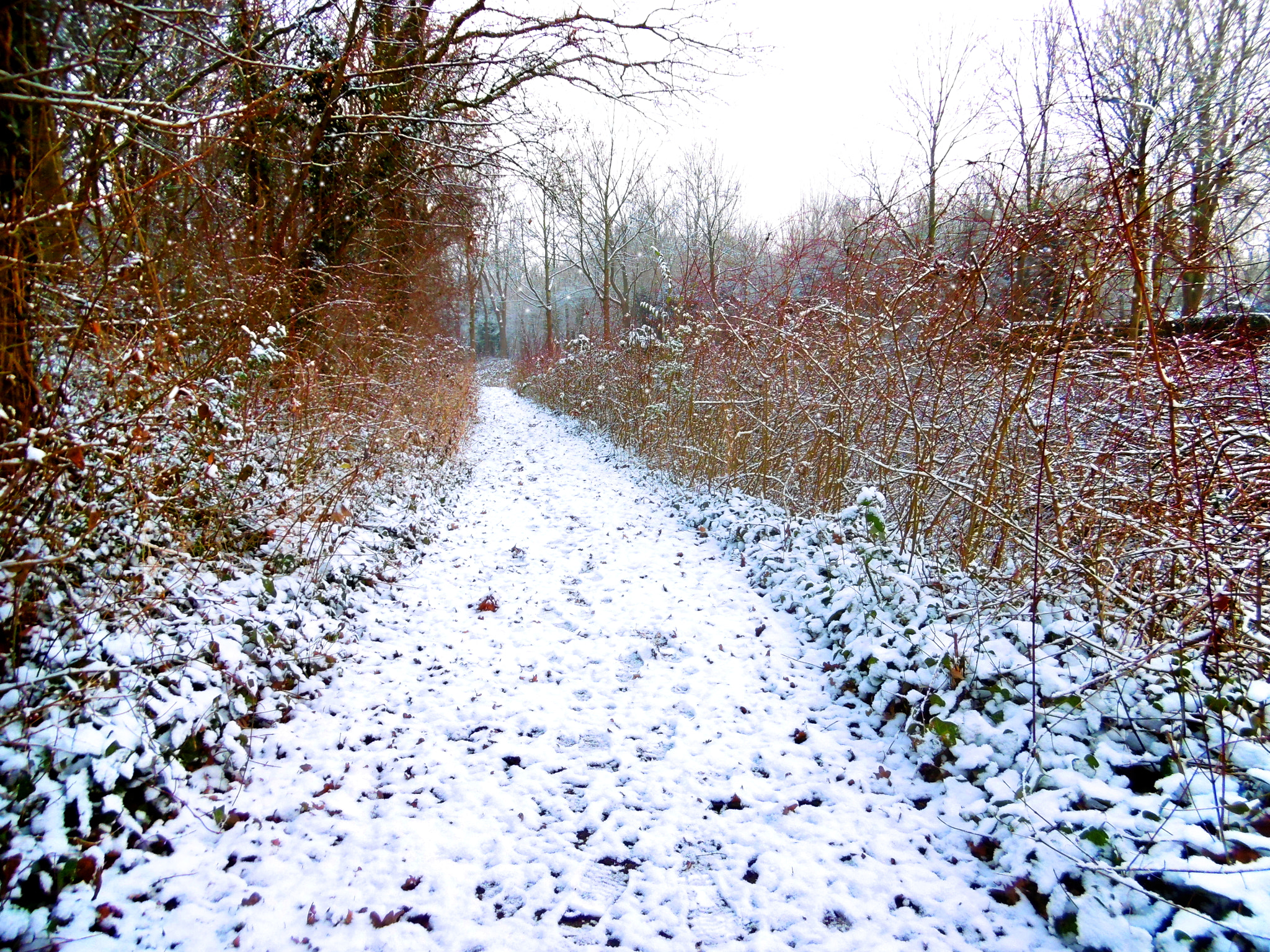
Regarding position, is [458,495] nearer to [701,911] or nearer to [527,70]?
[527,70]

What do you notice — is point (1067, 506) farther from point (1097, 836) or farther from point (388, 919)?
point (388, 919)

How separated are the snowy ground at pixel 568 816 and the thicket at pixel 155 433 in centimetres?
31

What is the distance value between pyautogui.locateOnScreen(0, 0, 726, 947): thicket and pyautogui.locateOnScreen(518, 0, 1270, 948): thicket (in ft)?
10.6

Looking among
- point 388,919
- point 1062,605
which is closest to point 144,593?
point 388,919

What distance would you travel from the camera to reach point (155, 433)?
2.76 metres

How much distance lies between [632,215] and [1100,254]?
20.0 m

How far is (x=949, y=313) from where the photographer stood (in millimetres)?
3764

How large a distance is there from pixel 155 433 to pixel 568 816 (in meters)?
2.61

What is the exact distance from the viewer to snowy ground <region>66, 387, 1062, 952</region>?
198 centimetres

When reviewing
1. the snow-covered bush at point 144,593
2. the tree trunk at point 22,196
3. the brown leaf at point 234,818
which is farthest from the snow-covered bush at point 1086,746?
the tree trunk at point 22,196

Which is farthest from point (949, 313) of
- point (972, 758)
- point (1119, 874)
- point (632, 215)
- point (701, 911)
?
point (632, 215)

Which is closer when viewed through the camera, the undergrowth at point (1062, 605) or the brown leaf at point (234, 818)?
the undergrowth at point (1062, 605)

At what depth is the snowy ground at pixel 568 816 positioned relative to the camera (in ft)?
6.48

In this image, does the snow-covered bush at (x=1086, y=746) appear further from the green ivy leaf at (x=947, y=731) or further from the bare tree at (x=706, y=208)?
the bare tree at (x=706, y=208)
